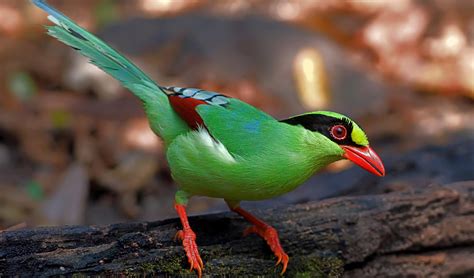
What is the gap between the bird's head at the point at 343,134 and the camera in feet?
11.1

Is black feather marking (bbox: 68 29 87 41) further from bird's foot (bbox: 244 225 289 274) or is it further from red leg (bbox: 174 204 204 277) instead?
bird's foot (bbox: 244 225 289 274)

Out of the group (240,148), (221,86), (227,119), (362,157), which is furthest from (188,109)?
(221,86)

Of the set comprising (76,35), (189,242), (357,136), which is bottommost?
(189,242)

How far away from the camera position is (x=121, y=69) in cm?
390

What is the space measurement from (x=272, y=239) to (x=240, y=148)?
2.28 ft

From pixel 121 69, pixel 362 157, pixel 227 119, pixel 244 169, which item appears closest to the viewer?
pixel 244 169

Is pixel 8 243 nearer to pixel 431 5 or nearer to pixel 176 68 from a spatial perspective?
pixel 176 68

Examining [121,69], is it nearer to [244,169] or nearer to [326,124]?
[244,169]

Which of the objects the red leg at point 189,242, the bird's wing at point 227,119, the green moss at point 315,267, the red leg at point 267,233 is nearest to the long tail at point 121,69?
the bird's wing at point 227,119

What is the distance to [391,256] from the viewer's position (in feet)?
14.0

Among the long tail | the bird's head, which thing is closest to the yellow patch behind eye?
the bird's head

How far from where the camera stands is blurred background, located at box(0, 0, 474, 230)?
614 centimetres

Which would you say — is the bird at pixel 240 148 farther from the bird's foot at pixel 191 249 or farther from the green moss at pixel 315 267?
the green moss at pixel 315 267

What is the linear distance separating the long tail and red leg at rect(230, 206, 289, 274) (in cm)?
63
